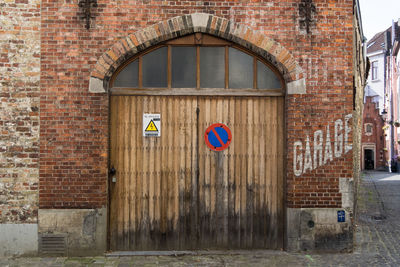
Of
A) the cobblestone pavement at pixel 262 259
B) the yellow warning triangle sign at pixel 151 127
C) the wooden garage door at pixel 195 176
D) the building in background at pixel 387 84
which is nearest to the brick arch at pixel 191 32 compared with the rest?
the wooden garage door at pixel 195 176

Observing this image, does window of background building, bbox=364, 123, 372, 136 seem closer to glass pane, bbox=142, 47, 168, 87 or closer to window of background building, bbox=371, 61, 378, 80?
window of background building, bbox=371, 61, 378, 80

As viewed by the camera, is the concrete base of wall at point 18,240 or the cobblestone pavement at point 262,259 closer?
the cobblestone pavement at point 262,259

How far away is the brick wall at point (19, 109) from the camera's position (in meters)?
6.33

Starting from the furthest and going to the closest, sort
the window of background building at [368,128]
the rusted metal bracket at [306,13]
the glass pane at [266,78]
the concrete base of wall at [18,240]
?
the window of background building at [368,128]
the glass pane at [266,78]
the rusted metal bracket at [306,13]
the concrete base of wall at [18,240]

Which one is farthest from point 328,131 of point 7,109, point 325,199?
point 7,109

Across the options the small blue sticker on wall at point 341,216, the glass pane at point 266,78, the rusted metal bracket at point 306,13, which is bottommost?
the small blue sticker on wall at point 341,216

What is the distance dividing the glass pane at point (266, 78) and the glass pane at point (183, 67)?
1.09 metres

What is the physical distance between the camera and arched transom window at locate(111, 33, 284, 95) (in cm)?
661

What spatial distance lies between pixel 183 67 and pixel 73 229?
3.14 m

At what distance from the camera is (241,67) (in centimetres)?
669

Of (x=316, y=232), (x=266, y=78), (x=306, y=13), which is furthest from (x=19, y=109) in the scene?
(x=316, y=232)

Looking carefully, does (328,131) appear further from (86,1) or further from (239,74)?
(86,1)

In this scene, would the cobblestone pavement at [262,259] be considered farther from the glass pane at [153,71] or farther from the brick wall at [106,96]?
the glass pane at [153,71]

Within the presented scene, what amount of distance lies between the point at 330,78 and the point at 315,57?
419mm
